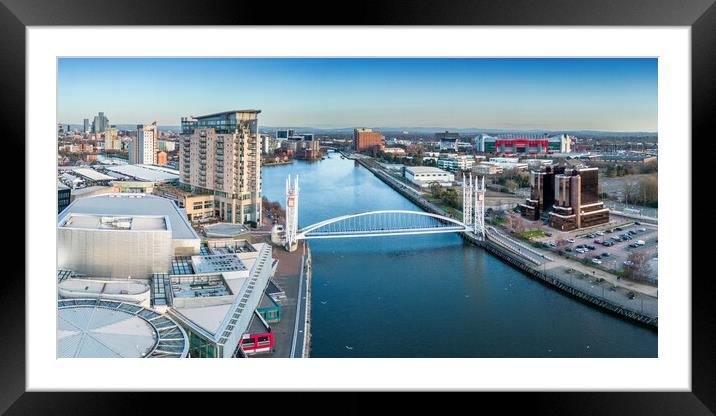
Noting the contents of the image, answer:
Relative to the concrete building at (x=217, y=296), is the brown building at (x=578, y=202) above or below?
above

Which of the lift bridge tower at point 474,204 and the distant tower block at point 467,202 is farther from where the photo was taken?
the distant tower block at point 467,202

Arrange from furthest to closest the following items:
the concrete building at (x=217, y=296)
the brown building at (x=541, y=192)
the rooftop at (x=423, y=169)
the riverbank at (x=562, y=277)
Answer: the rooftop at (x=423, y=169)
the brown building at (x=541, y=192)
the riverbank at (x=562, y=277)
the concrete building at (x=217, y=296)

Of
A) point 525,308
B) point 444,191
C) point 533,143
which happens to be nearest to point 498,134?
point 533,143

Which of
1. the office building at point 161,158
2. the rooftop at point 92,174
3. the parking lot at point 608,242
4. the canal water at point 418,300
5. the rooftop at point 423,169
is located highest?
the office building at point 161,158

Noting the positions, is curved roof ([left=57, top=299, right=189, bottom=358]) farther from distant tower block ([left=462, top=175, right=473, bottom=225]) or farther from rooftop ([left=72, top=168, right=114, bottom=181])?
distant tower block ([left=462, top=175, right=473, bottom=225])

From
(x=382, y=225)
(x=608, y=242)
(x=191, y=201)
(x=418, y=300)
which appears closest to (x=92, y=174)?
(x=191, y=201)

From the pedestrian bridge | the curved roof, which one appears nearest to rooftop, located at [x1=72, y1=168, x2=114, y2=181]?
the pedestrian bridge

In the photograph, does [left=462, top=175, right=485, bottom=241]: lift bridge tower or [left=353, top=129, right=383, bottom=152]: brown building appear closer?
[left=353, top=129, right=383, bottom=152]: brown building

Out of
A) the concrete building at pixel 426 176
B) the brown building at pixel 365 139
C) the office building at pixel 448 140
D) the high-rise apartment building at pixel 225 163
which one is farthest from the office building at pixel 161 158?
the office building at pixel 448 140
